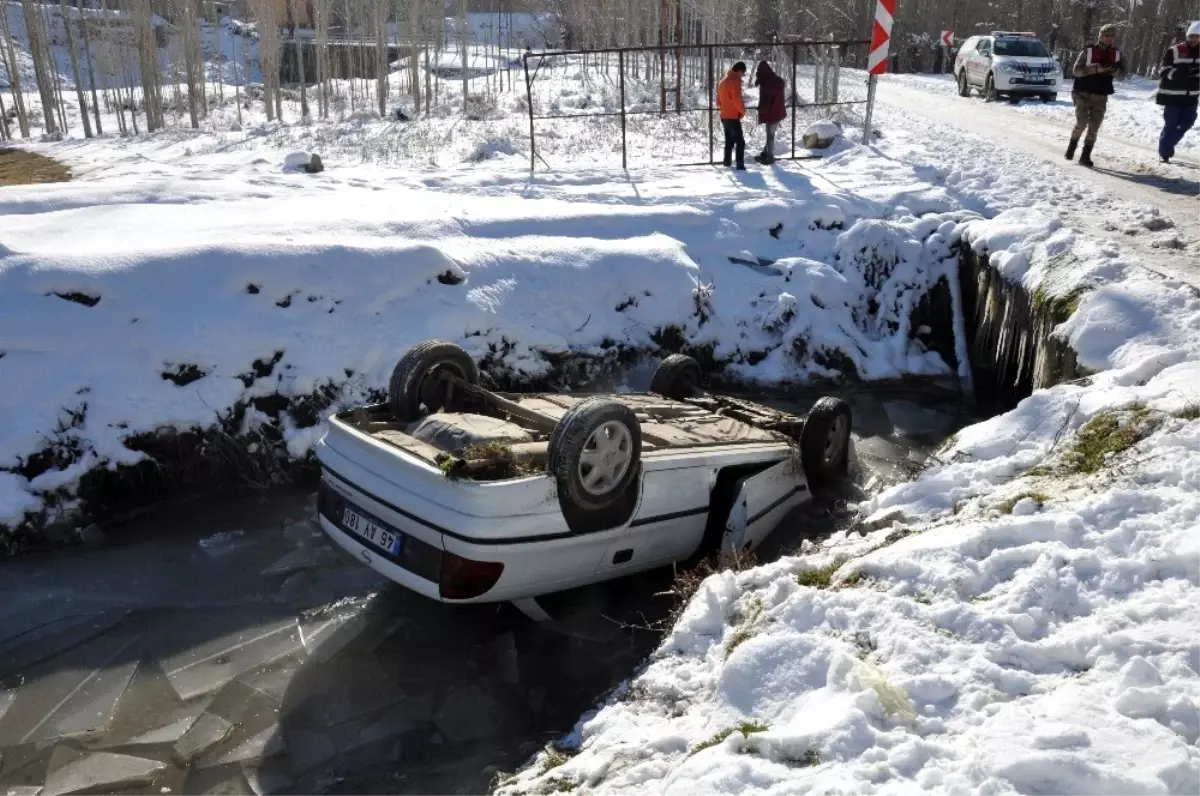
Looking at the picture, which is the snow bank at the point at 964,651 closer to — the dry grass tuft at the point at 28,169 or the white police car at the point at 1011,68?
the dry grass tuft at the point at 28,169

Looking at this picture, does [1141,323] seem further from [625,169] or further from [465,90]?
[465,90]

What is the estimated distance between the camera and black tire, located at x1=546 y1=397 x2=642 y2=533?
17.1ft

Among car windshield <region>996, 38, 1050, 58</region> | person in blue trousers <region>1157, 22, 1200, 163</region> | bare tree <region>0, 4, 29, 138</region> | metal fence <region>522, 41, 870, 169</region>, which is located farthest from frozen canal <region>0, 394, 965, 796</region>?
car windshield <region>996, 38, 1050, 58</region>

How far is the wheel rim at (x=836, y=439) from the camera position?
7453mm

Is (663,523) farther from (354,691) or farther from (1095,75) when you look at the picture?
(1095,75)

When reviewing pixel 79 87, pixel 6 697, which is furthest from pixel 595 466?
pixel 79 87

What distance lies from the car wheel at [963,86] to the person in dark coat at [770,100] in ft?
42.7

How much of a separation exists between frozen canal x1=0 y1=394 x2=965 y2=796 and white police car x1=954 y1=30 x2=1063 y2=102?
765 inches

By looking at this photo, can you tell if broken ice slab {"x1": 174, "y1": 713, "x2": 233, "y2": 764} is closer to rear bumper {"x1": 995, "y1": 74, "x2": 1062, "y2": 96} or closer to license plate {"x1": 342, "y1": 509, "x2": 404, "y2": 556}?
license plate {"x1": 342, "y1": 509, "x2": 404, "y2": 556}

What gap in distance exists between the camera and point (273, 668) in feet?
18.3

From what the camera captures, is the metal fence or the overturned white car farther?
the metal fence

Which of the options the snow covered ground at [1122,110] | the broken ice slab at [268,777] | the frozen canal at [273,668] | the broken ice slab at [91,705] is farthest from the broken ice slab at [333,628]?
the snow covered ground at [1122,110]

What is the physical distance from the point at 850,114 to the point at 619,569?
16602mm

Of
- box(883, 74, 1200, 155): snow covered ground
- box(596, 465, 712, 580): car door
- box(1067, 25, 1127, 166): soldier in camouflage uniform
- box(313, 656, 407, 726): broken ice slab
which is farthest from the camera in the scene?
box(883, 74, 1200, 155): snow covered ground
